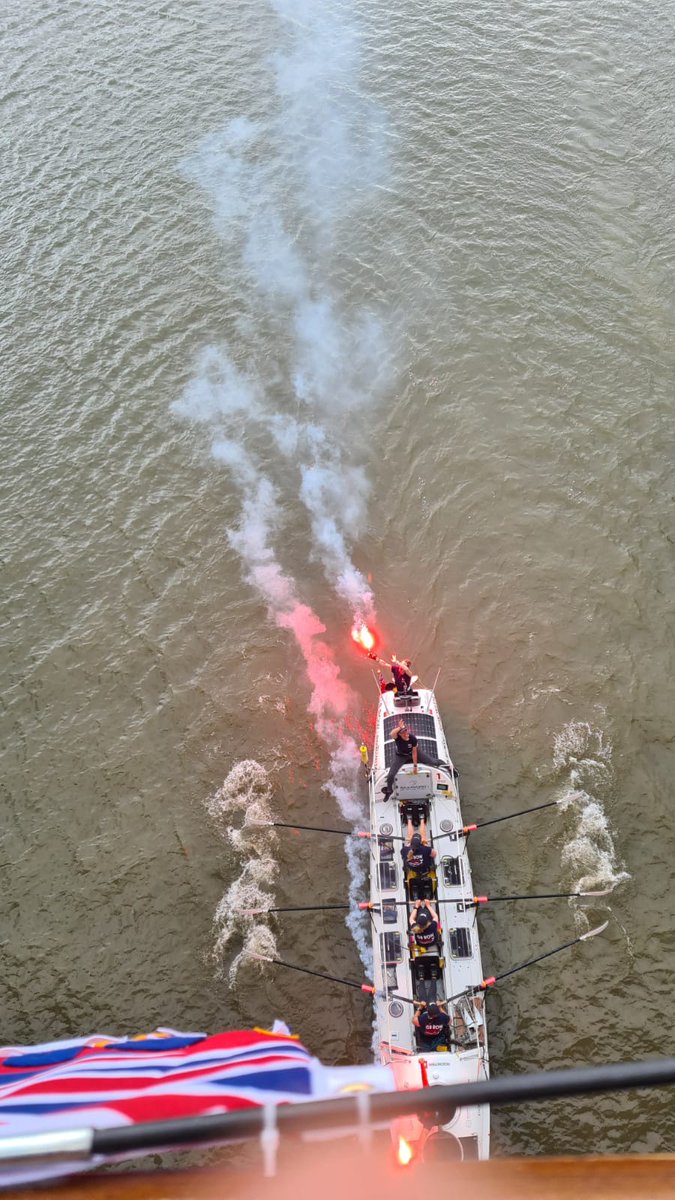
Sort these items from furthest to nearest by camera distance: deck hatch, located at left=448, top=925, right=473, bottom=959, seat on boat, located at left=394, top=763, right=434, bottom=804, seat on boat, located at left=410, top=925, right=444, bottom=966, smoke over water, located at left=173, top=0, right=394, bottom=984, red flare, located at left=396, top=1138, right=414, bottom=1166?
smoke over water, located at left=173, top=0, right=394, bottom=984 < seat on boat, located at left=394, top=763, right=434, bottom=804 < deck hatch, located at left=448, top=925, right=473, bottom=959 < seat on boat, located at left=410, top=925, right=444, bottom=966 < red flare, located at left=396, top=1138, right=414, bottom=1166

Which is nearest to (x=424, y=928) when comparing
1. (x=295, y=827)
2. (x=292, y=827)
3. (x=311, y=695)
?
(x=295, y=827)

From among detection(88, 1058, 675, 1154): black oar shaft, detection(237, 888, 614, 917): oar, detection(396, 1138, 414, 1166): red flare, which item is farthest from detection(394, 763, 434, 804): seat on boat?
detection(88, 1058, 675, 1154): black oar shaft

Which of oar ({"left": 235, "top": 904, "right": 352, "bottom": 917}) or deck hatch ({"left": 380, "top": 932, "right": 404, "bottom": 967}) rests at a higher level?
oar ({"left": 235, "top": 904, "right": 352, "bottom": 917})

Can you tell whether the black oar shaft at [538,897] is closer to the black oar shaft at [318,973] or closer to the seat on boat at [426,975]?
the seat on boat at [426,975]

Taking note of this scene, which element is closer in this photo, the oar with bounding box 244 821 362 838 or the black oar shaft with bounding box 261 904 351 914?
the black oar shaft with bounding box 261 904 351 914

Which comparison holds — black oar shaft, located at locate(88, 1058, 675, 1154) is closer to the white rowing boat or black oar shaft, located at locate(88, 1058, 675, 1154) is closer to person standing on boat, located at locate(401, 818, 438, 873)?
the white rowing boat

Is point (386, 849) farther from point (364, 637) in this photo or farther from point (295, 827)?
point (364, 637)
